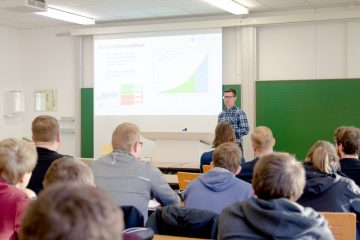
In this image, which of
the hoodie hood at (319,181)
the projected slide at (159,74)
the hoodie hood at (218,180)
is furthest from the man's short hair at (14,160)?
the projected slide at (159,74)

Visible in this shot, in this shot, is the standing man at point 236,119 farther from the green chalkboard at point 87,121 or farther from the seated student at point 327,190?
the seated student at point 327,190

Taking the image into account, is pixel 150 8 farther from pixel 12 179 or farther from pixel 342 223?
pixel 342 223

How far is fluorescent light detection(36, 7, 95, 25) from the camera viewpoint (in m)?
7.73

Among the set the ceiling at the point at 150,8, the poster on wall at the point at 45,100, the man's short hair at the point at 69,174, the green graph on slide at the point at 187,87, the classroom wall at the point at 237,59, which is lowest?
the man's short hair at the point at 69,174

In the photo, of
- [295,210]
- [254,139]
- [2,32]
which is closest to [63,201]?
[295,210]

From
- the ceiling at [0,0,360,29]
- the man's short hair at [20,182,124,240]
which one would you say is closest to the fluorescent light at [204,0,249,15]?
the ceiling at [0,0,360,29]

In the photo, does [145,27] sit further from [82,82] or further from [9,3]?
[9,3]

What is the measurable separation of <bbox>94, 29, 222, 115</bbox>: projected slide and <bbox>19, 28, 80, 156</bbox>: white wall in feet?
2.07

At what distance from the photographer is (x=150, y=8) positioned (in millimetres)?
7711

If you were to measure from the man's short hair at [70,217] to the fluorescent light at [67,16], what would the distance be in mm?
7246

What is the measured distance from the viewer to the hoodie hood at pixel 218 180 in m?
2.96

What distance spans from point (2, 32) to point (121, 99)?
9.02ft

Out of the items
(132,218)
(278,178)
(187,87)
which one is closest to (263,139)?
(132,218)

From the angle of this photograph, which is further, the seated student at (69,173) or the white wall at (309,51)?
the white wall at (309,51)
